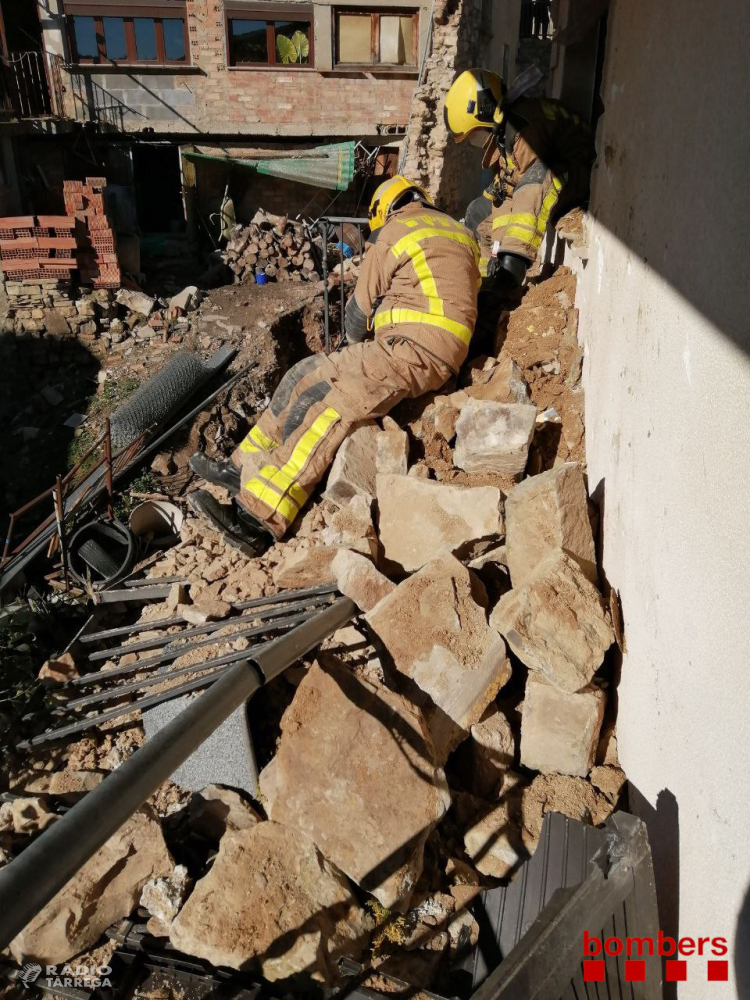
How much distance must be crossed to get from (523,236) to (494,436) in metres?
1.62

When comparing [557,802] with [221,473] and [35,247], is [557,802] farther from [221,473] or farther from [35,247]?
[35,247]

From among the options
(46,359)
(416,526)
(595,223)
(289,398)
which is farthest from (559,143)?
(46,359)

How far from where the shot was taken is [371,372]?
159 inches

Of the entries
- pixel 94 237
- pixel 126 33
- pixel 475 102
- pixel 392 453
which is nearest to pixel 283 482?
pixel 392 453

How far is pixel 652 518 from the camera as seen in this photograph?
7.62 feet

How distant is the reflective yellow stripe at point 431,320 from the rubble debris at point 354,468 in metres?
0.73

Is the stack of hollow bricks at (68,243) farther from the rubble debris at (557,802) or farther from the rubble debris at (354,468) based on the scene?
the rubble debris at (557,802)

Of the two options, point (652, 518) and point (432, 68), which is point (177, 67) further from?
point (652, 518)

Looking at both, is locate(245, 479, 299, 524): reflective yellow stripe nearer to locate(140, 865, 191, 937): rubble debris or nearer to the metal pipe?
the metal pipe

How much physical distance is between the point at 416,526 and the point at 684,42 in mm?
2187

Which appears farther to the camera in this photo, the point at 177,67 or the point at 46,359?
the point at 177,67

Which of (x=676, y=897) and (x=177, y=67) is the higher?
(x=177, y=67)

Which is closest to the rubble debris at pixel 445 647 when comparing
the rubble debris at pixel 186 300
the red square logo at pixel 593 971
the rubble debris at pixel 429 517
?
the rubble debris at pixel 429 517

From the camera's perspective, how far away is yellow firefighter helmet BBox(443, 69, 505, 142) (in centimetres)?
462
